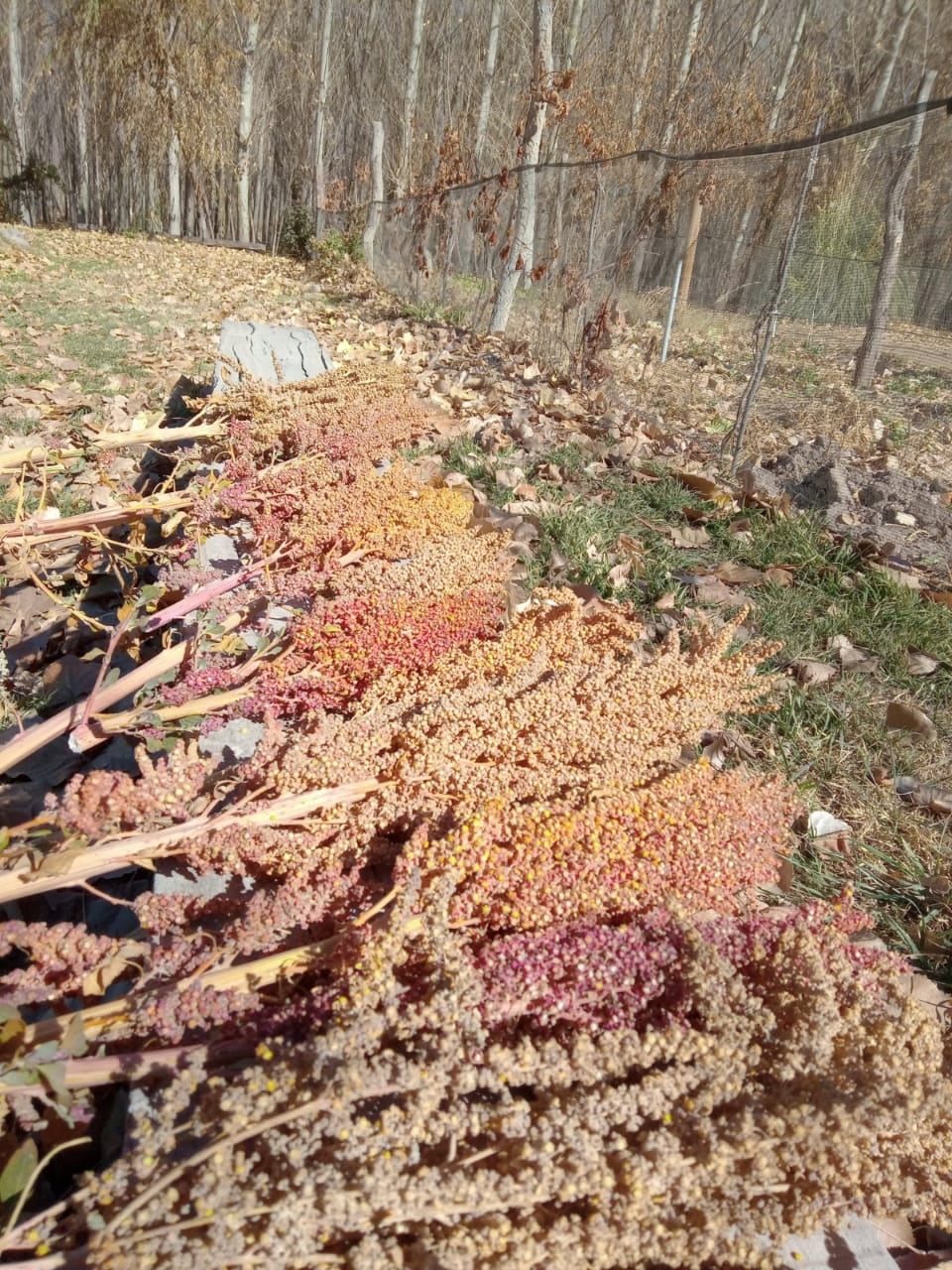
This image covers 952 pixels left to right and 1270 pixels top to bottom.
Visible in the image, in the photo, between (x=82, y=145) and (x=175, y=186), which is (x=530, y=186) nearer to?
(x=175, y=186)

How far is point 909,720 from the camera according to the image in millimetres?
2256

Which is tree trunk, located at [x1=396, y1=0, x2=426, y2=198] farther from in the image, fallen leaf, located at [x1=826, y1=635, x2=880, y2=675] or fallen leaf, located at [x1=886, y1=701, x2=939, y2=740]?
fallen leaf, located at [x1=886, y1=701, x2=939, y2=740]

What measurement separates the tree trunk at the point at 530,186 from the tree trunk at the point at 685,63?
2287 millimetres

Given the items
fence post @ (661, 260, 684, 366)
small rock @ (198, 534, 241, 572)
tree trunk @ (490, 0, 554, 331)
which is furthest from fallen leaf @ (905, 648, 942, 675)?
tree trunk @ (490, 0, 554, 331)

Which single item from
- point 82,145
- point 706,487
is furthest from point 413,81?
point 706,487

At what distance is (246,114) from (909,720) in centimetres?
1806

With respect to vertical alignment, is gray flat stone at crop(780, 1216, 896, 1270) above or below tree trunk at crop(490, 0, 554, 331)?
below

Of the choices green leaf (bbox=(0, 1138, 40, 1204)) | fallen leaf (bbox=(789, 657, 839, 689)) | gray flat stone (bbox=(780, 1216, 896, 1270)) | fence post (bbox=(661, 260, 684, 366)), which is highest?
fence post (bbox=(661, 260, 684, 366))

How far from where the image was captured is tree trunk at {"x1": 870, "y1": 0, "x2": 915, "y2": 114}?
1091cm

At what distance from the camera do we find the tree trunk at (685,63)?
8750 millimetres

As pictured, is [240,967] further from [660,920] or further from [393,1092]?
[660,920]

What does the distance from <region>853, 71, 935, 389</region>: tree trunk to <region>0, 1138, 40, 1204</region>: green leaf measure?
215 inches

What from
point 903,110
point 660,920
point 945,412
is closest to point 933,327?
point 945,412

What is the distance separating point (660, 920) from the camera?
3.19ft
